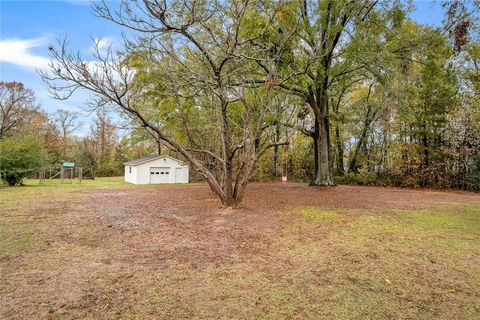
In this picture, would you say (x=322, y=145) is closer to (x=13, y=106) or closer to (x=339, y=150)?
(x=339, y=150)

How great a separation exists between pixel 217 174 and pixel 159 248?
518 centimetres

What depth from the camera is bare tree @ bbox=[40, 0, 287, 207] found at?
6.27m

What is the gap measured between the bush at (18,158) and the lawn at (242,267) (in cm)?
990

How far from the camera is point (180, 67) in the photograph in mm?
8477

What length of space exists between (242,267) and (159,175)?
1917 cm

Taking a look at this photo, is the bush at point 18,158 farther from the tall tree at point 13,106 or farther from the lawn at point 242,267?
the tall tree at point 13,106

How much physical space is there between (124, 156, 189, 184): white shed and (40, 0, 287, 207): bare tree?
12.1 m

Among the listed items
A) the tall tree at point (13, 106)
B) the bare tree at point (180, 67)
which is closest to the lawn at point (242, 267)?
the bare tree at point (180, 67)

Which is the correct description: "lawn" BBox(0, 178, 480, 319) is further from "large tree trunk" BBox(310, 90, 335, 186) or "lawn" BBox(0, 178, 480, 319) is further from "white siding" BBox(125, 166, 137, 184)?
"white siding" BBox(125, 166, 137, 184)

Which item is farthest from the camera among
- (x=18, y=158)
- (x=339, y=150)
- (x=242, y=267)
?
(x=339, y=150)

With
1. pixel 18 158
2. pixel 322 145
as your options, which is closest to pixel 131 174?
pixel 18 158

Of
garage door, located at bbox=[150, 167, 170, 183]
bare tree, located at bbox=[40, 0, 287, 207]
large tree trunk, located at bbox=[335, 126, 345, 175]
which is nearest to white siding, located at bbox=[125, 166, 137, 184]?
garage door, located at bbox=[150, 167, 170, 183]

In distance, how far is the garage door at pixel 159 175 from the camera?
71.1ft

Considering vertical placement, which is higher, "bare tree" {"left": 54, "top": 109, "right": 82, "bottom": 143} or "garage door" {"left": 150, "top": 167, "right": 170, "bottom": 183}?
"bare tree" {"left": 54, "top": 109, "right": 82, "bottom": 143}
